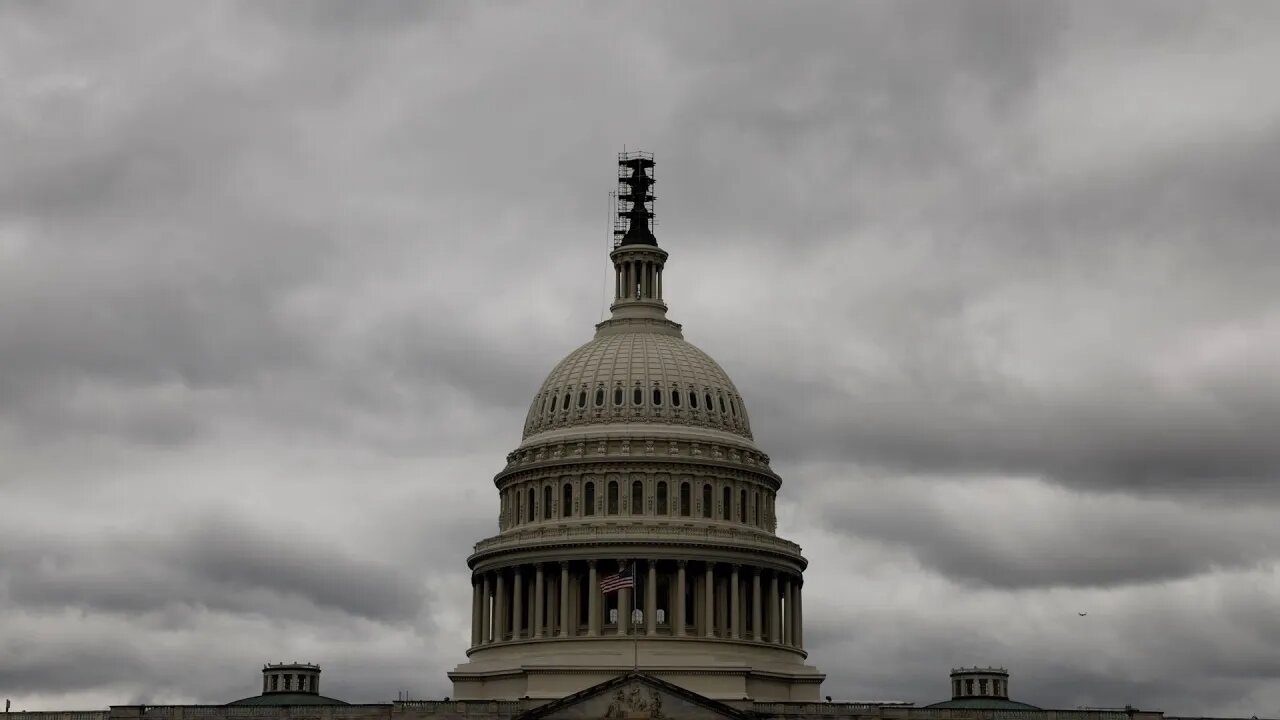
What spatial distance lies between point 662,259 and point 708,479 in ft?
68.1

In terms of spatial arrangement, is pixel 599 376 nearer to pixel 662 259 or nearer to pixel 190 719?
pixel 662 259

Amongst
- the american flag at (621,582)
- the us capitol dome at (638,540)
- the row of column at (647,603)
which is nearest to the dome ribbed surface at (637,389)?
the us capitol dome at (638,540)

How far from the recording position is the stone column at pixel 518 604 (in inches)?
6905

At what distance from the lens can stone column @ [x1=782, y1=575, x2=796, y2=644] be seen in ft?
589

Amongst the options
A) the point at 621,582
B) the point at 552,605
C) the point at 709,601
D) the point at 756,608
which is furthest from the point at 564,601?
the point at 621,582

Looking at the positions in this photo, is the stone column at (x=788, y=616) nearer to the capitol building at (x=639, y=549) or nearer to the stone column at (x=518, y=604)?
the capitol building at (x=639, y=549)

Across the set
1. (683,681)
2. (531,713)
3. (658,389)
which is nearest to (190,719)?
(531,713)

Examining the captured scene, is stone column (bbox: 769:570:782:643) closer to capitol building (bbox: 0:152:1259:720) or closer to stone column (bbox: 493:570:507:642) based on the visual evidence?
capitol building (bbox: 0:152:1259:720)

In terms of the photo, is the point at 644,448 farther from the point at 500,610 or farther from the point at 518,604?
the point at 500,610

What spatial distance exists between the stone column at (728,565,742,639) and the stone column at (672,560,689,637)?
4.27m

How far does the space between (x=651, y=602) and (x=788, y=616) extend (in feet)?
46.0

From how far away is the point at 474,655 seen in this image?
179625 mm

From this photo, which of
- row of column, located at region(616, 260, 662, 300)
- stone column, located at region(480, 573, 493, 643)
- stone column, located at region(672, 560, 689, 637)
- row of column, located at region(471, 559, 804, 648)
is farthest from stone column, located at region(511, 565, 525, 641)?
row of column, located at region(616, 260, 662, 300)

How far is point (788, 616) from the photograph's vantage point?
591 ft
